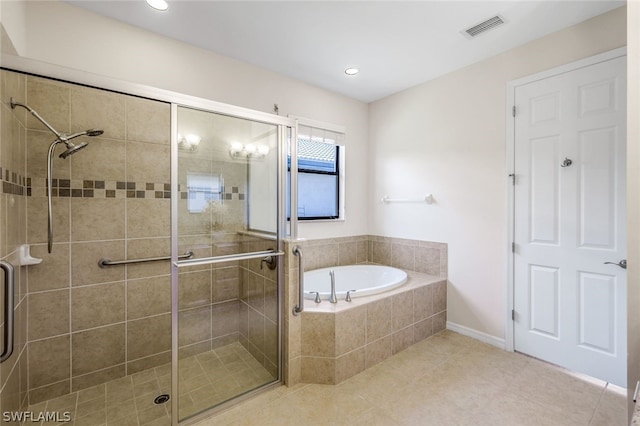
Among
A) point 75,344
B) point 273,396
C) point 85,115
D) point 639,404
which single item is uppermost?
point 85,115

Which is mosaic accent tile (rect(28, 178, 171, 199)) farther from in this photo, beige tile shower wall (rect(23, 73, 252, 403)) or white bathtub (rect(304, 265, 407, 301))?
white bathtub (rect(304, 265, 407, 301))

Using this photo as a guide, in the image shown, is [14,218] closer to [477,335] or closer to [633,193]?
[633,193]

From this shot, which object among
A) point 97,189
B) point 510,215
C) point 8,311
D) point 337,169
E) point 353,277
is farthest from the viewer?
point 337,169

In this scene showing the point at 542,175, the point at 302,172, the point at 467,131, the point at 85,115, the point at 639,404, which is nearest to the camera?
the point at 639,404

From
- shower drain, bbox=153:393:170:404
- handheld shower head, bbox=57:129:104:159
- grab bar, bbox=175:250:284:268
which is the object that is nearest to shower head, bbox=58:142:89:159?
handheld shower head, bbox=57:129:104:159

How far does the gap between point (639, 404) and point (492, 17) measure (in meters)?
2.41

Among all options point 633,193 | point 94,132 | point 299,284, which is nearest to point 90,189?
point 94,132

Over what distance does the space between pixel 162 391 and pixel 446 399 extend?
1999 mm

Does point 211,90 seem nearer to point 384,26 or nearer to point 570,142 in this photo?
point 384,26

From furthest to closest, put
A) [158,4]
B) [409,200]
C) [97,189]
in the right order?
[409,200] → [97,189] → [158,4]

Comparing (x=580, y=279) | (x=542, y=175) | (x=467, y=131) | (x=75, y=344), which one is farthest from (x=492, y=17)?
(x=75, y=344)

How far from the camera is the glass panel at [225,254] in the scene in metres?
1.76

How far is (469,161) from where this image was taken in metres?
2.81

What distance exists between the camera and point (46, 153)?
6.11 feet
